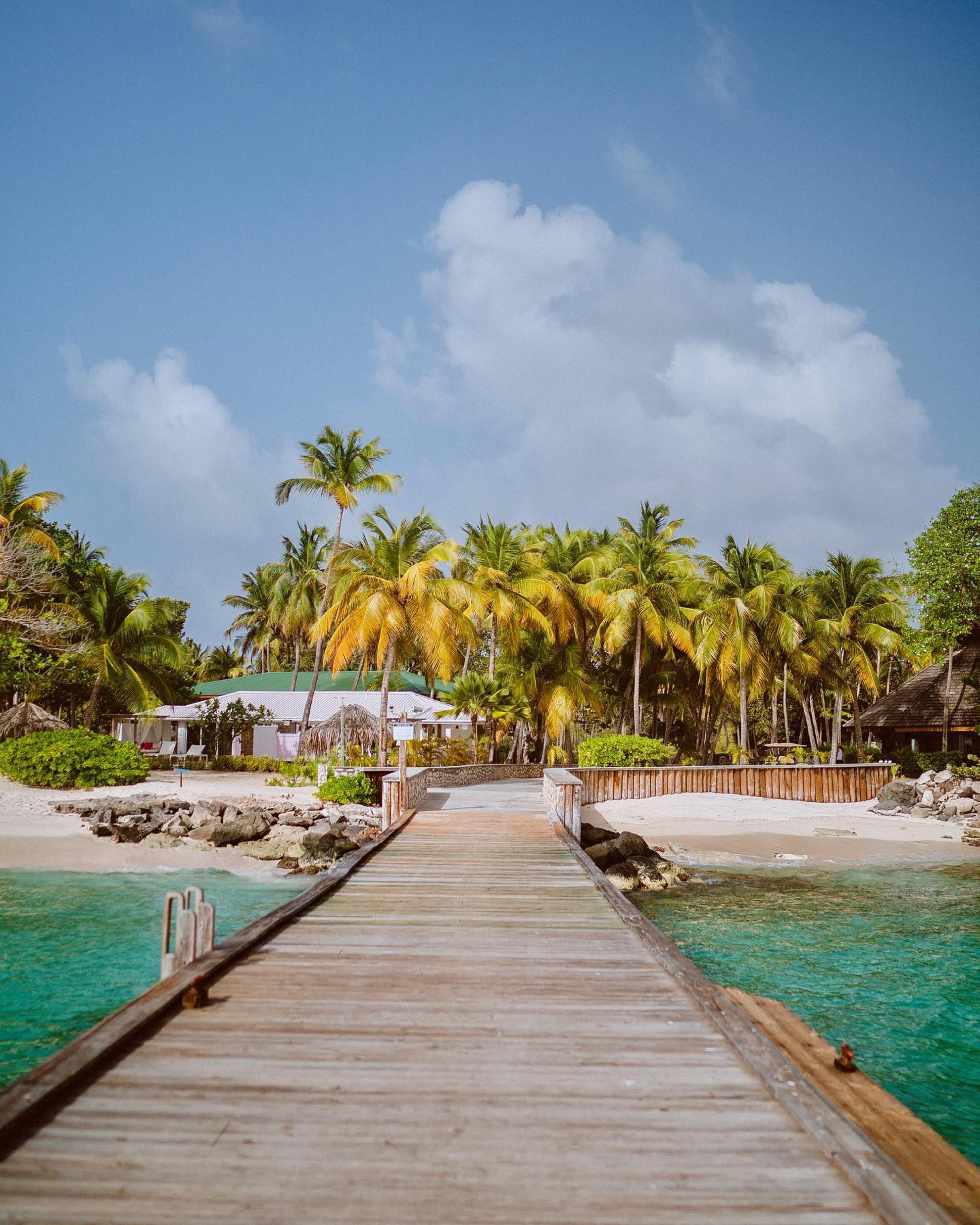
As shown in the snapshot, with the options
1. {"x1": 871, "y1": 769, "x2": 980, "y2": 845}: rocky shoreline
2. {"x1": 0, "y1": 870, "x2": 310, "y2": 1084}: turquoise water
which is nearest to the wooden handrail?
{"x1": 0, "y1": 870, "x2": 310, "y2": 1084}: turquoise water

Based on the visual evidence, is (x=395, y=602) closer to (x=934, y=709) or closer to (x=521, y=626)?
(x=521, y=626)

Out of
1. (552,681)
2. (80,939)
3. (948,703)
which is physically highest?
(552,681)

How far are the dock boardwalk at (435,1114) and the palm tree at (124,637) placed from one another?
25.3m

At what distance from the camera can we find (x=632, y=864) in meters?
15.9

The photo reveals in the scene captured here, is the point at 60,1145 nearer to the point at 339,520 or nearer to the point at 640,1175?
the point at 640,1175

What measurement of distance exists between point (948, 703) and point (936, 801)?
781 cm

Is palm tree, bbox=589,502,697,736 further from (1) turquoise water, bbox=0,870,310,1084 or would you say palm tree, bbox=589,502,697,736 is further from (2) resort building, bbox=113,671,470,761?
(1) turquoise water, bbox=0,870,310,1084

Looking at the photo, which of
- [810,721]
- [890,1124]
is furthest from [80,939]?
[810,721]

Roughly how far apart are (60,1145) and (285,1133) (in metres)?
0.91

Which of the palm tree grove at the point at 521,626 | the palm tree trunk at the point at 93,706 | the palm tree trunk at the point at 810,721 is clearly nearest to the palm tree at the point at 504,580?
the palm tree grove at the point at 521,626

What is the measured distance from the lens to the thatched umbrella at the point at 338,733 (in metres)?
29.5

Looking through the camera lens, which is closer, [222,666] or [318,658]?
[318,658]

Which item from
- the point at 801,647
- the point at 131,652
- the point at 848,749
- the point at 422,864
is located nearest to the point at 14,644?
the point at 131,652

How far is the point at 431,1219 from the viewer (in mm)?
3012
